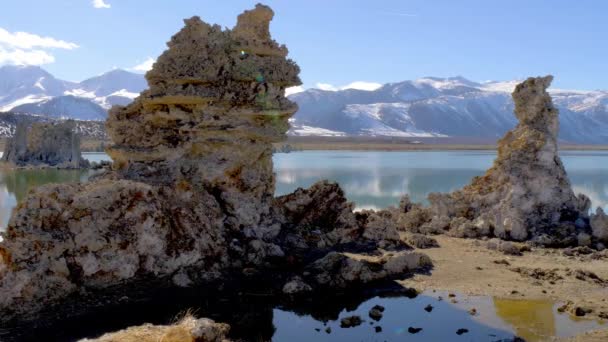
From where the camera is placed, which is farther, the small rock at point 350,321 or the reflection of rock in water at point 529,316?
the small rock at point 350,321

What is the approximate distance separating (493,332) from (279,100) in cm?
638

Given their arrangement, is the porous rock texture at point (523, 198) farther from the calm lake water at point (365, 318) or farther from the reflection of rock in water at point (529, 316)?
the calm lake water at point (365, 318)

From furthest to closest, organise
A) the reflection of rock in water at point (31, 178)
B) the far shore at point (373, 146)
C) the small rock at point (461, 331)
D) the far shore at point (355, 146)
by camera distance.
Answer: the far shore at point (373, 146) → the far shore at point (355, 146) → the reflection of rock in water at point (31, 178) → the small rock at point (461, 331)

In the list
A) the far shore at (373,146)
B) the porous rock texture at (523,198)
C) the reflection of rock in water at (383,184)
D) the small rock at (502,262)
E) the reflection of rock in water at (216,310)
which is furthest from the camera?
the far shore at (373,146)

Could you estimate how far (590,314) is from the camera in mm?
8562

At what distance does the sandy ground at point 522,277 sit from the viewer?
940 centimetres

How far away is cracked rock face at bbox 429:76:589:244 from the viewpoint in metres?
14.2

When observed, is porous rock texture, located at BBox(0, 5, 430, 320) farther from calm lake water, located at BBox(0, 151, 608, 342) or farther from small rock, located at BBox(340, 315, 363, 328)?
small rock, located at BBox(340, 315, 363, 328)

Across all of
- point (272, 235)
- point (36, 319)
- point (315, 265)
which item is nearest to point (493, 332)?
point (315, 265)

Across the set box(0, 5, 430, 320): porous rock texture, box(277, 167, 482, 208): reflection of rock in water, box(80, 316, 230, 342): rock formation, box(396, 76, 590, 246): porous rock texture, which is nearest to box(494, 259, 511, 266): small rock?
box(0, 5, 430, 320): porous rock texture

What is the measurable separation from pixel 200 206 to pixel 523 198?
26.2ft

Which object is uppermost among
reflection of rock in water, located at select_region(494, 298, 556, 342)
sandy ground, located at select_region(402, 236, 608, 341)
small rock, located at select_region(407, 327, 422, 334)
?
sandy ground, located at select_region(402, 236, 608, 341)

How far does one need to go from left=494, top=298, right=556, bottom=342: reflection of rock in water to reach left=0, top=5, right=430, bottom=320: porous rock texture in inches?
84.6

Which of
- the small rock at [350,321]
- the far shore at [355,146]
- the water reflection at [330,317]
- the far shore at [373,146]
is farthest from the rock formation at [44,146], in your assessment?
the small rock at [350,321]
